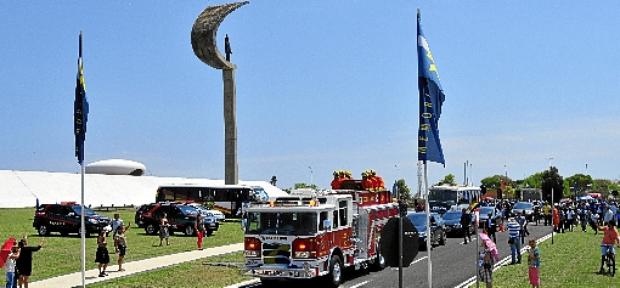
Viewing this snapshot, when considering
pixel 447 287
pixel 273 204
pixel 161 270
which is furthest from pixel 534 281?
pixel 161 270

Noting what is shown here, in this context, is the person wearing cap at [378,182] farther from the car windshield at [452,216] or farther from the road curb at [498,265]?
the car windshield at [452,216]

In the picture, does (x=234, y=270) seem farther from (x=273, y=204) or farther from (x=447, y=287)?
(x=447, y=287)

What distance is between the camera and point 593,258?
27.0 meters

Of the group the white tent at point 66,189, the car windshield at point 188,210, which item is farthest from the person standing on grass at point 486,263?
the white tent at point 66,189

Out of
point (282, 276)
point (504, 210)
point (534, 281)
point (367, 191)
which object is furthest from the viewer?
point (504, 210)

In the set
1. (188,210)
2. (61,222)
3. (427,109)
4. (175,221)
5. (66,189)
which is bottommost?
(175,221)

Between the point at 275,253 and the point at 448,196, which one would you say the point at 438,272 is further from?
the point at 448,196

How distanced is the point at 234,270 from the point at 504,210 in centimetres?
3190

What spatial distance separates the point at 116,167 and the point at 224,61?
82.2 metres

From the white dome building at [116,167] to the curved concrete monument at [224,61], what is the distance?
8023 cm

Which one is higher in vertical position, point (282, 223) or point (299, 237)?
point (282, 223)

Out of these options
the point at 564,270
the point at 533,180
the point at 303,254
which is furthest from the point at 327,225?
the point at 533,180

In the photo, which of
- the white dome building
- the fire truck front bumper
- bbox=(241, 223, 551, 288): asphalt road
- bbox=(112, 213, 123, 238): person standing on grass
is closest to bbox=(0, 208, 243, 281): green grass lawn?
bbox=(112, 213, 123, 238): person standing on grass

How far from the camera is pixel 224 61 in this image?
7700 centimetres
